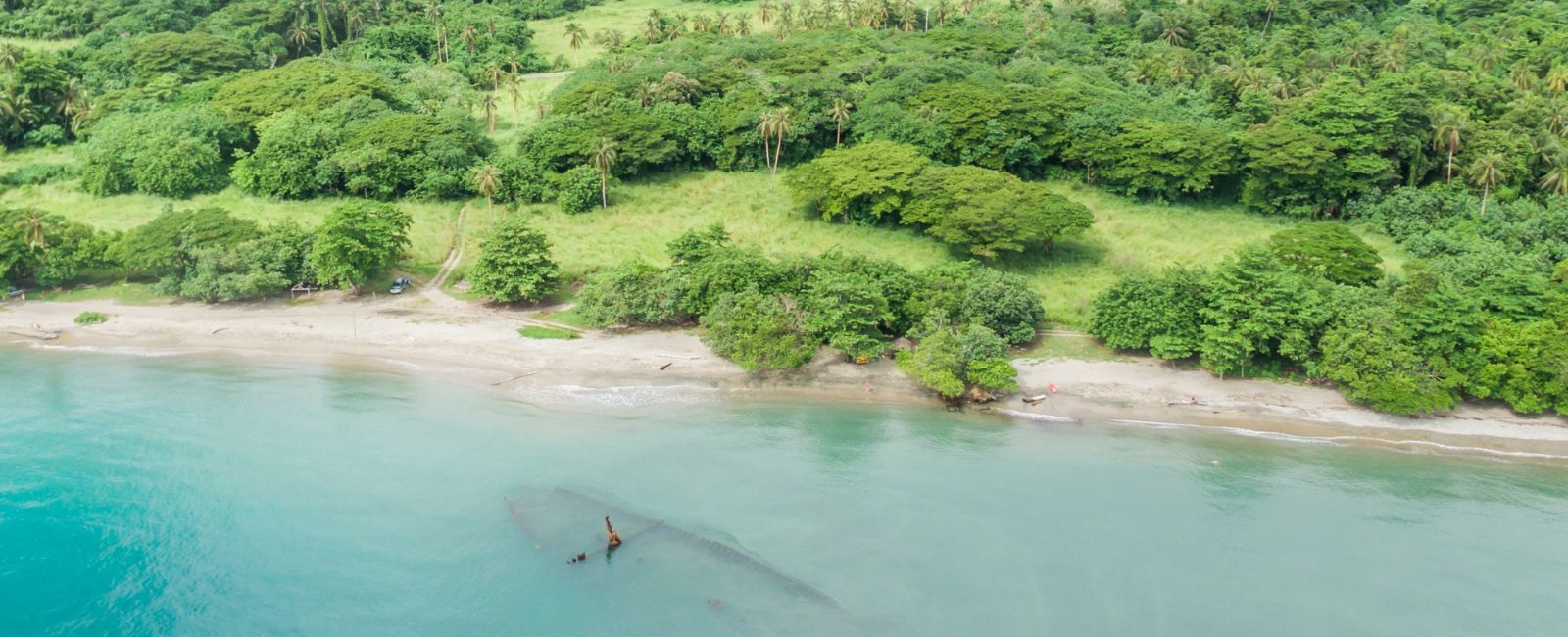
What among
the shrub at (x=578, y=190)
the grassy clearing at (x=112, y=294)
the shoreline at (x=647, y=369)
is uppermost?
the shrub at (x=578, y=190)

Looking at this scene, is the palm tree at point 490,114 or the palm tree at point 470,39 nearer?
the palm tree at point 490,114

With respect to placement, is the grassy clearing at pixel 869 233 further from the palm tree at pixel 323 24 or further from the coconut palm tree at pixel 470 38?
the palm tree at pixel 323 24

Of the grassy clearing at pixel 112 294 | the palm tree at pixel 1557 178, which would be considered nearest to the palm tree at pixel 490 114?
the grassy clearing at pixel 112 294

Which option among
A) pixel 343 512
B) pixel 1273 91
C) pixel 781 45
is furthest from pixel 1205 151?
pixel 343 512

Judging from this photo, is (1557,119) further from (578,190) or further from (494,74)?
(494,74)

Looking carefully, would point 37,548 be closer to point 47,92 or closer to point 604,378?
point 604,378

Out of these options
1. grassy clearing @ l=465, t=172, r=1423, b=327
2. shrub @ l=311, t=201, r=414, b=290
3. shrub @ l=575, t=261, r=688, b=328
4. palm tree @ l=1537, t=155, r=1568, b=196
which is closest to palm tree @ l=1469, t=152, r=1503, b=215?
palm tree @ l=1537, t=155, r=1568, b=196

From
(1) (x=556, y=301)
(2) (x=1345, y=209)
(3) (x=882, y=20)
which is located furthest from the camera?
(3) (x=882, y=20)
